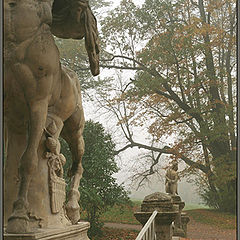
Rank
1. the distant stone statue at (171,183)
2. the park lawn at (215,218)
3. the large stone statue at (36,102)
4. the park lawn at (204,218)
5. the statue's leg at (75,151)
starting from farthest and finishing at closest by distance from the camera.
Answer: the park lawn at (204,218) < the park lawn at (215,218) < the distant stone statue at (171,183) < the statue's leg at (75,151) < the large stone statue at (36,102)

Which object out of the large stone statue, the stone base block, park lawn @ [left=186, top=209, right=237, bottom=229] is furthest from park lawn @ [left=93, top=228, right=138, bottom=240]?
the large stone statue

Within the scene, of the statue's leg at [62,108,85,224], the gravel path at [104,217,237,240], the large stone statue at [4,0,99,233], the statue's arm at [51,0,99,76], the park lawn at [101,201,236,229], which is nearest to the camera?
the large stone statue at [4,0,99,233]

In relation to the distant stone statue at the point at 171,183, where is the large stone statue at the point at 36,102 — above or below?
above

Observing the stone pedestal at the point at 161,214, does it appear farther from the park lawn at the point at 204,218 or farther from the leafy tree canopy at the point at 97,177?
the park lawn at the point at 204,218

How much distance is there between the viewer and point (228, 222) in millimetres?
16609

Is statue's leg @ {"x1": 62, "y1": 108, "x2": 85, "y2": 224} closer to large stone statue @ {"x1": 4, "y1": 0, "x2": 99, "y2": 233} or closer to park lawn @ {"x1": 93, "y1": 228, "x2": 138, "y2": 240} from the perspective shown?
large stone statue @ {"x1": 4, "y1": 0, "x2": 99, "y2": 233}

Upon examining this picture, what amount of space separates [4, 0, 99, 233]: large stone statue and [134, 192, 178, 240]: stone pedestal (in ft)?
8.32

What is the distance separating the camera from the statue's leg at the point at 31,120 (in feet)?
8.24

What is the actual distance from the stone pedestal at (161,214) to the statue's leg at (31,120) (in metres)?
3.27

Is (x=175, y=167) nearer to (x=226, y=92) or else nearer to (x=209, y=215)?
(x=209, y=215)

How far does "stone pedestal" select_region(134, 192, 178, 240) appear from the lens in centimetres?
554

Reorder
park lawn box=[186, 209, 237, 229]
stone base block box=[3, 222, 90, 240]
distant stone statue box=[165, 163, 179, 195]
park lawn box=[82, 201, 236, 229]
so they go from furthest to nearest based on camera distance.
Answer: park lawn box=[82, 201, 236, 229] → park lawn box=[186, 209, 237, 229] → distant stone statue box=[165, 163, 179, 195] → stone base block box=[3, 222, 90, 240]

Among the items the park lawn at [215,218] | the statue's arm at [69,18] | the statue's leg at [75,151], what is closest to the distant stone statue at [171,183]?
the park lawn at [215,218]

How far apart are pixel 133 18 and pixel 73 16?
701 inches
